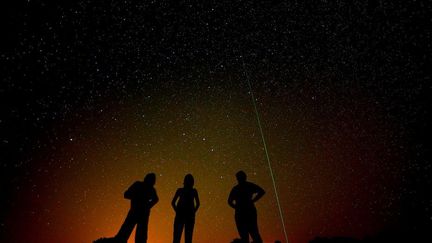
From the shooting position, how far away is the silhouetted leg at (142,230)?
18.0 ft

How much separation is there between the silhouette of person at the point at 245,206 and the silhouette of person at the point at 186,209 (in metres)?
0.82

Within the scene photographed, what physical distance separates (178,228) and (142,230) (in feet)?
2.60

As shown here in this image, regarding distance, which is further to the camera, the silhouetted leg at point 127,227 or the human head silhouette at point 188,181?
the human head silhouette at point 188,181

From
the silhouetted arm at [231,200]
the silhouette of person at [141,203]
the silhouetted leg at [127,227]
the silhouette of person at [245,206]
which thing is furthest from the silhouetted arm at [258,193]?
the silhouetted leg at [127,227]

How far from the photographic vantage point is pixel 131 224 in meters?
5.18

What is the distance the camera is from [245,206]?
6.01m

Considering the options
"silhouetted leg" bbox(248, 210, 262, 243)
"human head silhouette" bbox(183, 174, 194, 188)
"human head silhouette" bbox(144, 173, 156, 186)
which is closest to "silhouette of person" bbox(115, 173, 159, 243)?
"human head silhouette" bbox(144, 173, 156, 186)

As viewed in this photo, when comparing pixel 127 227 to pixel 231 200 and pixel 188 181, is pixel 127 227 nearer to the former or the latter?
pixel 188 181

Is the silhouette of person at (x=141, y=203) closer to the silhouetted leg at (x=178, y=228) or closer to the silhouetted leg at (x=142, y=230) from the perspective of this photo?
the silhouetted leg at (x=142, y=230)

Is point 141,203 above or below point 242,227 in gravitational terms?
above

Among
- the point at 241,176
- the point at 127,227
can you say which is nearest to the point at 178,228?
the point at 127,227

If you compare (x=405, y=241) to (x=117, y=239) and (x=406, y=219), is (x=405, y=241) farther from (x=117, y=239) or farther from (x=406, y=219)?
(x=406, y=219)

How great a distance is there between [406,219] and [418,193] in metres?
16.7

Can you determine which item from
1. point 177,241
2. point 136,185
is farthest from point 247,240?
point 136,185
